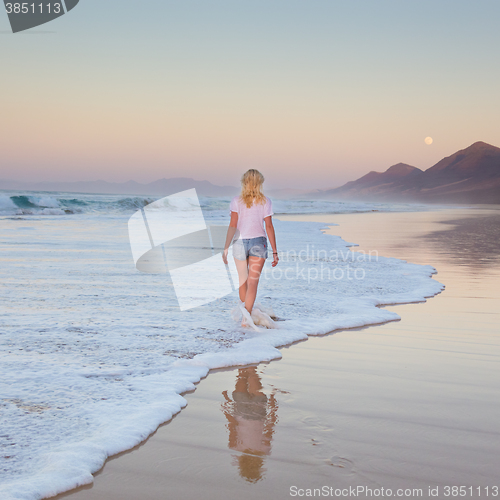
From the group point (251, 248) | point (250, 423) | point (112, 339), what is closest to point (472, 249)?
point (251, 248)

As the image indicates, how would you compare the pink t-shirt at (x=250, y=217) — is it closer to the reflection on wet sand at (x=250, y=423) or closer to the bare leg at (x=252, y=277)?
the bare leg at (x=252, y=277)

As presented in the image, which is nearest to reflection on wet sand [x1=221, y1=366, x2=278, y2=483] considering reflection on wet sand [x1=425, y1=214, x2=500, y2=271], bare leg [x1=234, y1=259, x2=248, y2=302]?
bare leg [x1=234, y1=259, x2=248, y2=302]

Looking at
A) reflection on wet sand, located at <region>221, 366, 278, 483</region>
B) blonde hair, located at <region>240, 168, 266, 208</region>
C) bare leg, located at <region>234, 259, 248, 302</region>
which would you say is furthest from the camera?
bare leg, located at <region>234, 259, 248, 302</region>

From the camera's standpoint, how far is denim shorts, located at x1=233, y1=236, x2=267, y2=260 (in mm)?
5828

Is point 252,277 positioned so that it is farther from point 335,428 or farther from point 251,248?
point 335,428

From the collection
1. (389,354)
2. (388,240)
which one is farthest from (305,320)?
(388,240)

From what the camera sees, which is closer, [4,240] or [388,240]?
[4,240]

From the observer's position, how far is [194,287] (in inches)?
324

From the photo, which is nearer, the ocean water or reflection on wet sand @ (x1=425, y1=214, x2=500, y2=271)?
the ocean water

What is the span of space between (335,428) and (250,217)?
3.21 m

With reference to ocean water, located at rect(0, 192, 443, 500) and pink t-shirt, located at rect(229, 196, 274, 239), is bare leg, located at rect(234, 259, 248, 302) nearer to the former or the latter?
pink t-shirt, located at rect(229, 196, 274, 239)

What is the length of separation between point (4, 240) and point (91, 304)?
1064 cm

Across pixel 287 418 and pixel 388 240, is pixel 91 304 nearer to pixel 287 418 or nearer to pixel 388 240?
pixel 287 418

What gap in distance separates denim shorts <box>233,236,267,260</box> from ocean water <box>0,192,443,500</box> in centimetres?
87
